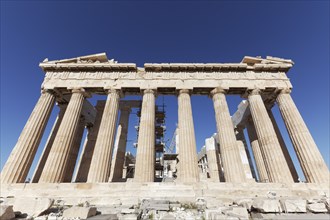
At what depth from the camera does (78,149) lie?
17.9m

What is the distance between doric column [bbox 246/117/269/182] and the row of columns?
28cm

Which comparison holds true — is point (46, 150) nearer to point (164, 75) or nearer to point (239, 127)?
point (164, 75)

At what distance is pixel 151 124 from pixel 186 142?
3.34m

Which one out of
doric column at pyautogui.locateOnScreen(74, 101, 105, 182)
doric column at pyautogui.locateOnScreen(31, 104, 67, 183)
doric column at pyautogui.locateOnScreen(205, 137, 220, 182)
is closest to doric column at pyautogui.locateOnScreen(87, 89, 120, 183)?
doric column at pyautogui.locateOnScreen(74, 101, 105, 182)

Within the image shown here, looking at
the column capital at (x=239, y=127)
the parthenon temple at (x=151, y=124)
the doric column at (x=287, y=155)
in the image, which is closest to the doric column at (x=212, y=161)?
the parthenon temple at (x=151, y=124)

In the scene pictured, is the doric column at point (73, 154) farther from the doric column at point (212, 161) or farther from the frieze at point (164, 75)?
the doric column at point (212, 161)

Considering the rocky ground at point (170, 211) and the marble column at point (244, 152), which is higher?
the marble column at point (244, 152)

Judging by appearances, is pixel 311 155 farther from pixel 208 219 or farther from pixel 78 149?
pixel 78 149

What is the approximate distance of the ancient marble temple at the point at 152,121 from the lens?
12.3 meters

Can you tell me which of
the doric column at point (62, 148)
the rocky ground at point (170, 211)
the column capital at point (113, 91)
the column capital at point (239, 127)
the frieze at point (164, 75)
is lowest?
the rocky ground at point (170, 211)

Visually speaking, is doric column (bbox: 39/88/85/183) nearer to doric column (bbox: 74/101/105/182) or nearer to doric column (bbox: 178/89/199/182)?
doric column (bbox: 74/101/105/182)

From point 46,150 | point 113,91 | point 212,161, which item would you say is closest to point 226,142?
point 212,161

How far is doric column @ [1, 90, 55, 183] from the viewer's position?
11.9 m


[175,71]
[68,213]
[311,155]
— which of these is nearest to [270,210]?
[68,213]
